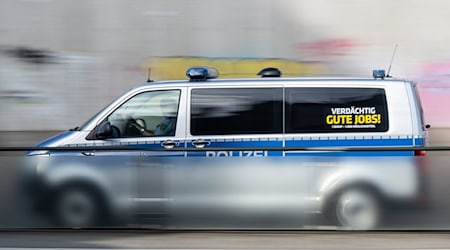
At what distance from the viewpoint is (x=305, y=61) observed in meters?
14.9

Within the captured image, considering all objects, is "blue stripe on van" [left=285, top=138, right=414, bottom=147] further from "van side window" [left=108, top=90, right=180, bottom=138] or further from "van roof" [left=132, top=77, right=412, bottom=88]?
"van side window" [left=108, top=90, right=180, bottom=138]

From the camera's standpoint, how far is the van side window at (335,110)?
787cm

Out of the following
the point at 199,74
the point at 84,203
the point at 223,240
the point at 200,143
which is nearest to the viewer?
the point at 223,240

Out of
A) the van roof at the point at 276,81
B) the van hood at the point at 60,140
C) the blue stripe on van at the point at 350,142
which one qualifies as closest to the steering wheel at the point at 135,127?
the van roof at the point at 276,81

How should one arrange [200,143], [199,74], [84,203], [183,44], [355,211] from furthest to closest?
[183,44], [199,74], [200,143], [84,203], [355,211]

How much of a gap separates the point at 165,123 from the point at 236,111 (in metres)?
0.81

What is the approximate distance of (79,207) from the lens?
7.35 meters

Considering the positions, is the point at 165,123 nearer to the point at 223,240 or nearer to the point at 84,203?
the point at 84,203

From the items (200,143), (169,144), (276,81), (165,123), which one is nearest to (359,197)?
(276,81)

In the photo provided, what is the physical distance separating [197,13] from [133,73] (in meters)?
1.85

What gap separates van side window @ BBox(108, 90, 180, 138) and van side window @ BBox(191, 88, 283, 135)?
0.82 feet

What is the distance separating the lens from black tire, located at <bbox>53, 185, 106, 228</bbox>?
289 inches

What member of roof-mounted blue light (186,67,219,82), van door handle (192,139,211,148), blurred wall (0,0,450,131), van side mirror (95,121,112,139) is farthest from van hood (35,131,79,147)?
blurred wall (0,0,450,131)

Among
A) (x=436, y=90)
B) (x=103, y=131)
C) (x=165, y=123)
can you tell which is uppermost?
(x=436, y=90)
